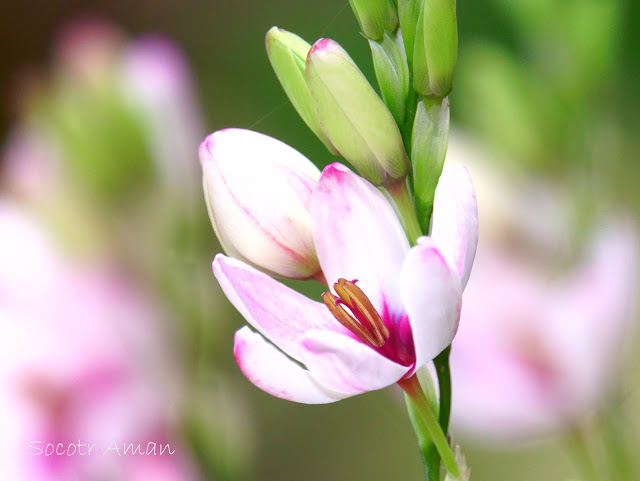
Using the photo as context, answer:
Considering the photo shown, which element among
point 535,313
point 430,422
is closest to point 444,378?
point 430,422

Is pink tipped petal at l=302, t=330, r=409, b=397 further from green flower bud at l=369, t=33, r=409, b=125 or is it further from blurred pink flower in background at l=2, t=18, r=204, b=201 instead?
blurred pink flower in background at l=2, t=18, r=204, b=201

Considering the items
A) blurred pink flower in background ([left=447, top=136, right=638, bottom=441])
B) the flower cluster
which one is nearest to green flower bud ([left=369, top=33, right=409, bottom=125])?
the flower cluster

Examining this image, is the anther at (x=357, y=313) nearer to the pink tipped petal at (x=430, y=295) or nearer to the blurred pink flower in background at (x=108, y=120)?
the pink tipped petal at (x=430, y=295)

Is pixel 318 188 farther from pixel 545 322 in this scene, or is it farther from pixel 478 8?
pixel 478 8

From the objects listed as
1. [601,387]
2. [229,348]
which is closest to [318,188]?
[601,387]

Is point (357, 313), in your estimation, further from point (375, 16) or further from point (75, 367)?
point (75, 367)

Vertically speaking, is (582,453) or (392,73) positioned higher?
(392,73)
